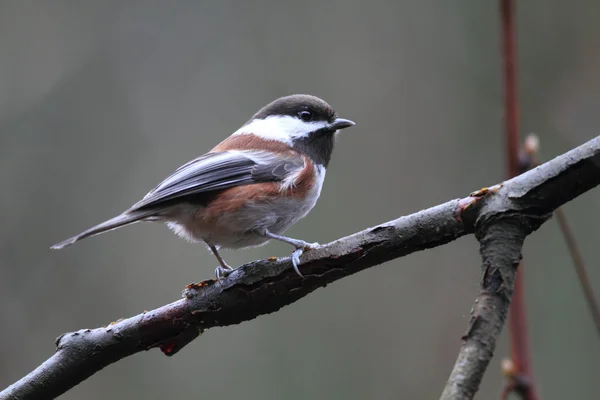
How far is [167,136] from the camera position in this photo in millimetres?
5285

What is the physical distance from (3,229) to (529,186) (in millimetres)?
4506

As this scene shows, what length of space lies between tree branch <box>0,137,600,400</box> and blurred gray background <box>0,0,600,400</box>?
2.14 m

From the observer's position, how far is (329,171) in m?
4.95

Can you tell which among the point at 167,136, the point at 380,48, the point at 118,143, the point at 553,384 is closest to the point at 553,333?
the point at 553,384

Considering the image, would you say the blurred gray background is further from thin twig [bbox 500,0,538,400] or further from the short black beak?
thin twig [bbox 500,0,538,400]

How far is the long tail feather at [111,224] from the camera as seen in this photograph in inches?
79.4

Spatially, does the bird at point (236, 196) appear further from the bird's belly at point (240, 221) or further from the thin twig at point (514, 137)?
the thin twig at point (514, 137)

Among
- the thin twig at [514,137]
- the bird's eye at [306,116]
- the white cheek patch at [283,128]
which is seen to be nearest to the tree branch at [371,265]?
the thin twig at [514,137]

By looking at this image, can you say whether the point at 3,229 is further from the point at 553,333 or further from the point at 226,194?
the point at 553,333

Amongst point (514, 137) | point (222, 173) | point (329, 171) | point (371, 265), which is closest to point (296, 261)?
point (371, 265)

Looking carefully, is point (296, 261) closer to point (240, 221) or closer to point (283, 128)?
point (240, 221)

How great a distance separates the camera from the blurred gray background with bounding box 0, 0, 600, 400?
13.3 ft

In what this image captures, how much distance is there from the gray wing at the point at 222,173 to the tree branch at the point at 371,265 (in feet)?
2.13

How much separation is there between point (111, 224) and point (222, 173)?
51 cm
